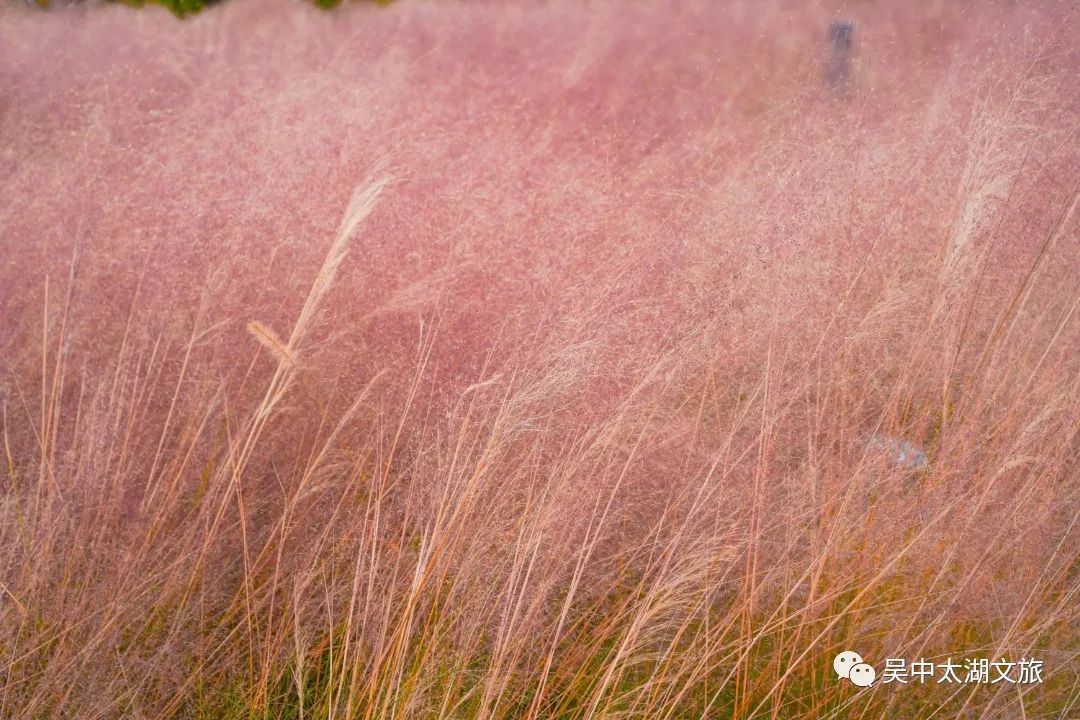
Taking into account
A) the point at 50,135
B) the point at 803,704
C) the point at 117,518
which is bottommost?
the point at 803,704

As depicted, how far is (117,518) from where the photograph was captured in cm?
139

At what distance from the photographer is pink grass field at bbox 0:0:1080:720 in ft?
4.30

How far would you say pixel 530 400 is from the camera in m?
1.23

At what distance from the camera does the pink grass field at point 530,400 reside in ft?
4.30

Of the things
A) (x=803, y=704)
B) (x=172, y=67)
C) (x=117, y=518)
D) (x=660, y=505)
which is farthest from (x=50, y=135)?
(x=803, y=704)

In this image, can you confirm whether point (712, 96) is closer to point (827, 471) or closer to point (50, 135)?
point (827, 471)

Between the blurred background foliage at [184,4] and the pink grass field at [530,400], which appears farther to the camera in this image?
the blurred background foliage at [184,4]

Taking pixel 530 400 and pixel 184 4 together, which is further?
pixel 184 4

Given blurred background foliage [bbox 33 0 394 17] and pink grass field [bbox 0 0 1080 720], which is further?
blurred background foliage [bbox 33 0 394 17]

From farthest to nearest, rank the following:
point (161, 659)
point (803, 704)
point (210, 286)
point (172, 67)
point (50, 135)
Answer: point (172, 67)
point (50, 135)
point (210, 286)
point (803, 704)
point (161, 659)

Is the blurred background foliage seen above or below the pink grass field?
above

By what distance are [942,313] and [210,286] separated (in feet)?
4.82

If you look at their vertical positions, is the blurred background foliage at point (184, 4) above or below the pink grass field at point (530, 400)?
above

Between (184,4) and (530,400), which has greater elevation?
(184,4)
